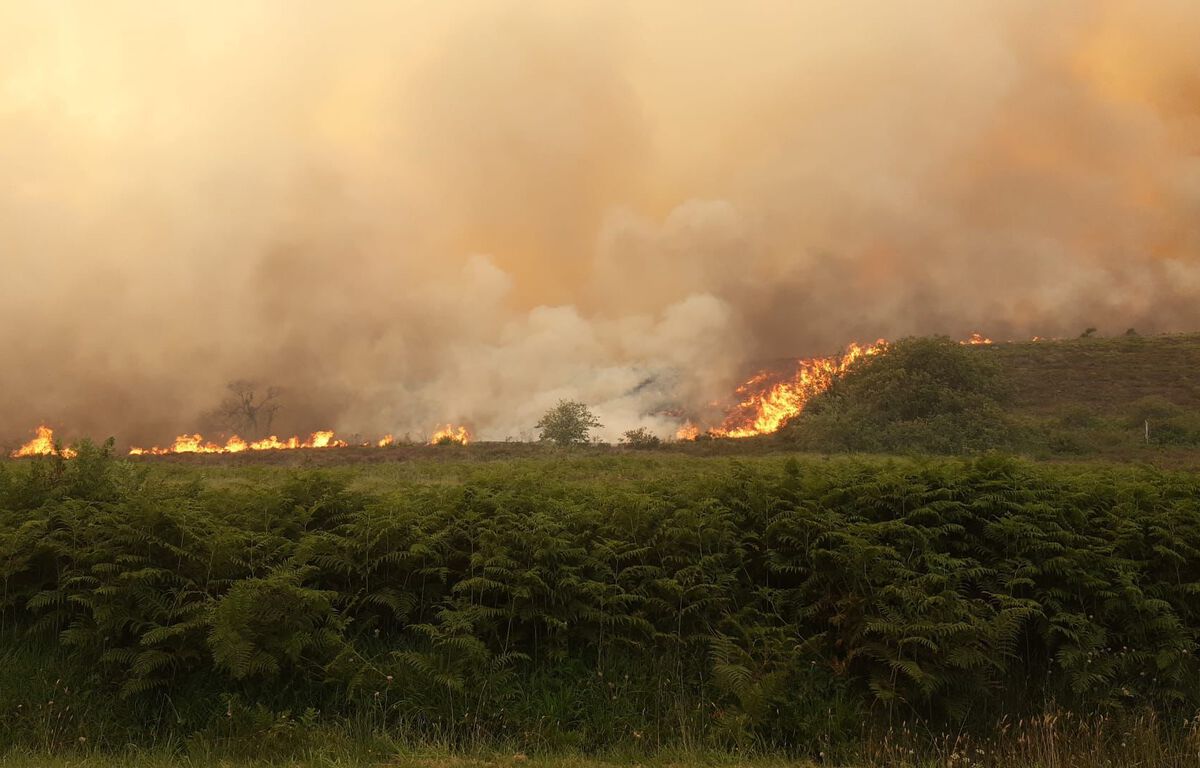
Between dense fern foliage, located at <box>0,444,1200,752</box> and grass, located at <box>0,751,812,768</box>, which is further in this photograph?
dense fern foliage, located at <box>0,444,1200,752</box>

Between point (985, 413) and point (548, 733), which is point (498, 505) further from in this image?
point (985, 413)

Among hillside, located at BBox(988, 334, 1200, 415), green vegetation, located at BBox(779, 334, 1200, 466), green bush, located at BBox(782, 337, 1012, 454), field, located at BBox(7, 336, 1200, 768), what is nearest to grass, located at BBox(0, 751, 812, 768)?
field, located at BBox(7, 336, 1200, 768)

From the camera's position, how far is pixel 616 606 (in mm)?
8664

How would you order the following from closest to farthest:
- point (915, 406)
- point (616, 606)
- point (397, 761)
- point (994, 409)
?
point (397, 761) → point (616, 606) → point (994, 409) → point (915, 406)

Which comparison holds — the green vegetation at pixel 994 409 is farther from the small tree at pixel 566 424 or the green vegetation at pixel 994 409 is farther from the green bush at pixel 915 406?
the small tree at pixel 566 424

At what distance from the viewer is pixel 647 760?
6.96 m

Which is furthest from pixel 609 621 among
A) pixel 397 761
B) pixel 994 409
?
pixel 994 409

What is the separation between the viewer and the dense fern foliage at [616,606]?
7.79 meters

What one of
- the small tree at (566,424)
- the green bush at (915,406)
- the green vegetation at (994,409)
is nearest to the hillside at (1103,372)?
the green vegetation at (994,409)

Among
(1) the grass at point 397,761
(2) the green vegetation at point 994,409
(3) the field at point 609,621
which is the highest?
(2) the green vegetation at point 994,409

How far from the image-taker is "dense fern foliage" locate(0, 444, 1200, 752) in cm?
779

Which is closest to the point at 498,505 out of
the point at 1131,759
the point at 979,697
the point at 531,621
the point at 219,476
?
the point at 531,621

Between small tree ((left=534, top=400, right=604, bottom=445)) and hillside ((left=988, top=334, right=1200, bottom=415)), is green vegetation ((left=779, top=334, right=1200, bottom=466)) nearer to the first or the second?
hillside ((left=988, top=334, right=1200, bottom=415))

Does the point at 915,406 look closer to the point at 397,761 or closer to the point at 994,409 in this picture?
the point at 994,409
